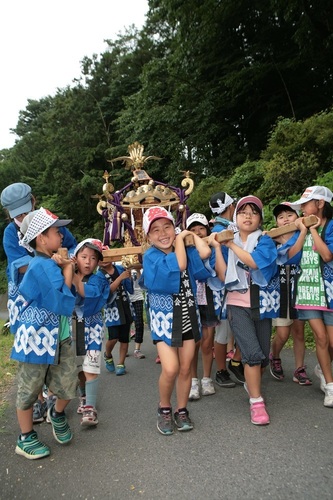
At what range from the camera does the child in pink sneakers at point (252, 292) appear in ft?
11.2

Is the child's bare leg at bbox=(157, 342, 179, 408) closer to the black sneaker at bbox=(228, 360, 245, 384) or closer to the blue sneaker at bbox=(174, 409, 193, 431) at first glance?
the blue sneaker at bbox=(174, 409, 193, 431)

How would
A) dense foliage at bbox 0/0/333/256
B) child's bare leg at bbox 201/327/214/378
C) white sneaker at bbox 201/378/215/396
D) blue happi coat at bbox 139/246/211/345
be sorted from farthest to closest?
dense foliage at bbox 0/0/333/256, child's bare leg at bbox 201/327/214/378, white sneaker at bbox 201/378/215/396, blue happi coat at bbox 139/246/211/345

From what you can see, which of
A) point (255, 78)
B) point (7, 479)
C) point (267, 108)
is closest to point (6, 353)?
point (7, 479)

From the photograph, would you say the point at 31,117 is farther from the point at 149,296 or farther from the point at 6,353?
the point at 149,296

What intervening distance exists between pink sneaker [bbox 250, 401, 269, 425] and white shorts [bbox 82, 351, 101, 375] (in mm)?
1426

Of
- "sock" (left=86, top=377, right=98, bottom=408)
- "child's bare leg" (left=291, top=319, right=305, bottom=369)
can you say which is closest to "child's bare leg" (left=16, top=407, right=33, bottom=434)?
"sock" (left=86, top=377, right=98, bottom=408)

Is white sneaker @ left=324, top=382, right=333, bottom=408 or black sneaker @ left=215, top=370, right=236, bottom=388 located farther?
black sneaker @ left=215, top=370, right=236, bottom=388

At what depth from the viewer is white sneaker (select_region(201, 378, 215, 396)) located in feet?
13.4

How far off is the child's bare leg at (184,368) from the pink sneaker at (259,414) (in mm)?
568

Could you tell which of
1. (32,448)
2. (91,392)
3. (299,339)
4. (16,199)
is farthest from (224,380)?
(16,199)

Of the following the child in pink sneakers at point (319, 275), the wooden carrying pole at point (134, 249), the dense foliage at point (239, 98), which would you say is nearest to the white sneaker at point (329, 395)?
the child in pink sneakers at point (319, 275)

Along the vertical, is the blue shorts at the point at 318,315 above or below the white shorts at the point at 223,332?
above

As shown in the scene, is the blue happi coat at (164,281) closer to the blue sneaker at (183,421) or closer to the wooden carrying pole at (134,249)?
the wooden carrying pole at (134,249)

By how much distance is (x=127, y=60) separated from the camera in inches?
915
